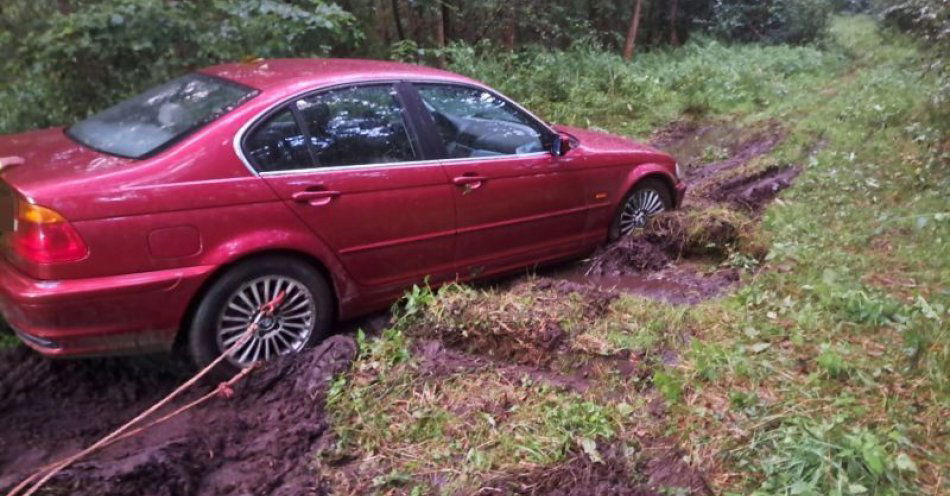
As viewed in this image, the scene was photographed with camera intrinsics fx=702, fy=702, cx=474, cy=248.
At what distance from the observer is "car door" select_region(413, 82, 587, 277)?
449 centimetres

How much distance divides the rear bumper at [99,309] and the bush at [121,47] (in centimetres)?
299

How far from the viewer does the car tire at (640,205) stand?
18.4 feet

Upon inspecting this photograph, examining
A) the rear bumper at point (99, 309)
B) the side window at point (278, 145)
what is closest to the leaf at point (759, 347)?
the side window at point (278, 145)

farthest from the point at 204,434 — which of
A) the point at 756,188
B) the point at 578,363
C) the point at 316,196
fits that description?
the point at 756,188

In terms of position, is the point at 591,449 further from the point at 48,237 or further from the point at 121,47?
the point at 121,47

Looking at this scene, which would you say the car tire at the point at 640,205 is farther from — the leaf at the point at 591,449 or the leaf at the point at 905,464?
the leaf at the point at 905,464

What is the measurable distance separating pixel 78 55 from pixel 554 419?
504 cm

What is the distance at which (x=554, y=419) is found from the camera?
124 inches

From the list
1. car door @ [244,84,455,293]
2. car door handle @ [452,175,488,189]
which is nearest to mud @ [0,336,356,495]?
car door @ [244,84,455,293]

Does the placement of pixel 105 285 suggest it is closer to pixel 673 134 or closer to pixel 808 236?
pixel 808 236

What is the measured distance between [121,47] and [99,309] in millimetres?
3444

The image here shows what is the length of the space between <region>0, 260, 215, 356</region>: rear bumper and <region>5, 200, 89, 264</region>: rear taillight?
119mm

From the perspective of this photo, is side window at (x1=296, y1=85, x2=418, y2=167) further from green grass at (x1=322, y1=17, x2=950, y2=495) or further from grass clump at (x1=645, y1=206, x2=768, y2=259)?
grass clump at (x1=645, y1=206, x2=768, y2=259)

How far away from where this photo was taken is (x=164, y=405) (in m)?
3.52
